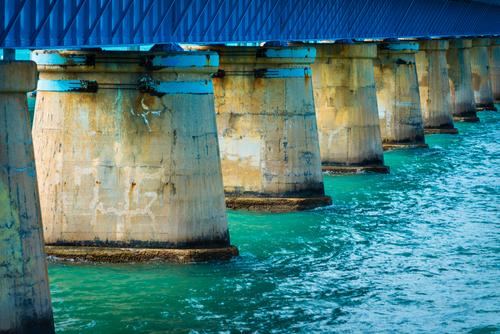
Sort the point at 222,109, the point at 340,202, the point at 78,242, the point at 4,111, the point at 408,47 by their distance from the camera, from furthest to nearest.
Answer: the point at 408,47 < the point at 340,202 < the point at 222,109 < the point at 78,242 < the point at 4,111

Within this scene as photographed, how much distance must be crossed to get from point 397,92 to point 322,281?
22490mm

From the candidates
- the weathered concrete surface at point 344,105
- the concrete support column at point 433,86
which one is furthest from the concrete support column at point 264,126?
the concrete support column at point 433,86

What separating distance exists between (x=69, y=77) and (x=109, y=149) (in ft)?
5.00

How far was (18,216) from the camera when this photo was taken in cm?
1537

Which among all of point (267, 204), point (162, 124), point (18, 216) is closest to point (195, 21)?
point (162, 124)

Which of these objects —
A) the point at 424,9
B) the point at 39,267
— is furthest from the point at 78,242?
the point at 424,9

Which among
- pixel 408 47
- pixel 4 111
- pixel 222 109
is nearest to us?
pixel 4 111

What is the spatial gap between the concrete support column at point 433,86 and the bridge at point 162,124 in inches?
416

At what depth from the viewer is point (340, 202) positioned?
30828 millimetres

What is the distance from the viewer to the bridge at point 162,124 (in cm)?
1554

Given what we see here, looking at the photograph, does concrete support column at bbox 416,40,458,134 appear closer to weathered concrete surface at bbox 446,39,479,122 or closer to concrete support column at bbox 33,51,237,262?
weathered concrete surface at bbox 446,39,479,122

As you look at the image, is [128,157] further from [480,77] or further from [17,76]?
[480,77]

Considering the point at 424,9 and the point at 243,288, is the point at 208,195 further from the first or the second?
the point at 424,9

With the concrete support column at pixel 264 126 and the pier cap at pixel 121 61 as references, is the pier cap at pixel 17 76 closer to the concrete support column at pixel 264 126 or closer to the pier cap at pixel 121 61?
the pier cap at pixel 121 61
